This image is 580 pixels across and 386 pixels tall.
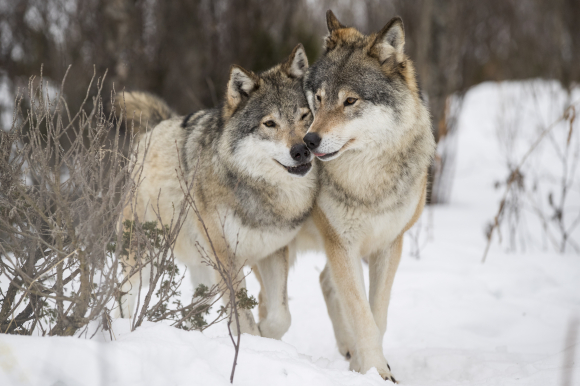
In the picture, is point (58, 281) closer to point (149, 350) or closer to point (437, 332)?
point (149, 350)

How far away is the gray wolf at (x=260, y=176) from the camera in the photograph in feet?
10.6

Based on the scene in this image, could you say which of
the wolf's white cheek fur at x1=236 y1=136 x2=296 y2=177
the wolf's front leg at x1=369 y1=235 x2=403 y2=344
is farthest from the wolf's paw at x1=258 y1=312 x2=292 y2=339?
the wolf's white cheek fur at x1=236 y1=136 x2=296 y2=177

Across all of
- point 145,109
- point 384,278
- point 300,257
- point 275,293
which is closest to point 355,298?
point 384,278

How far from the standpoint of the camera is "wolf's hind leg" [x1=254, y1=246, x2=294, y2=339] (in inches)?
141

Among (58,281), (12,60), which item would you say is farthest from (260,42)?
(58,281)

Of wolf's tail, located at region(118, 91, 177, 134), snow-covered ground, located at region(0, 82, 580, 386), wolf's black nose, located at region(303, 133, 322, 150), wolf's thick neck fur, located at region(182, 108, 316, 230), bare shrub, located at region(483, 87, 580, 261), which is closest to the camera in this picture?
snow-covered ground, located at region(0, 82, 580, 386)

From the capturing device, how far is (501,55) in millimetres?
18266

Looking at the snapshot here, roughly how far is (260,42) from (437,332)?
20.7ft

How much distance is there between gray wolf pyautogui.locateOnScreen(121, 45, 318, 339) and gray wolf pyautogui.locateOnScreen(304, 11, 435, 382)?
6.4 inches

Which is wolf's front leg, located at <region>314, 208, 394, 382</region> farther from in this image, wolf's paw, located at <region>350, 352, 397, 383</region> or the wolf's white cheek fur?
the wolf's white cheek fur

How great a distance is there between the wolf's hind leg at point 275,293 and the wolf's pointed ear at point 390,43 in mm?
1513

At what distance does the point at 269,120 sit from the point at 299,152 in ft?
1.28

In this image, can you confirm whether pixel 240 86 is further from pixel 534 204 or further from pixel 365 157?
pixel 534 204

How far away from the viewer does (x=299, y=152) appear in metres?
3.04
